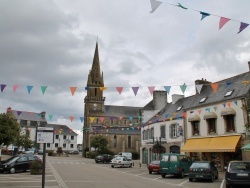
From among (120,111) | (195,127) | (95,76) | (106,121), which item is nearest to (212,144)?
(195,127)

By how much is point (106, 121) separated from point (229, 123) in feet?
214

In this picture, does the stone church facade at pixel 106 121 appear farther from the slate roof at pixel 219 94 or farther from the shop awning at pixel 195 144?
the shop awning at pixel 195 144

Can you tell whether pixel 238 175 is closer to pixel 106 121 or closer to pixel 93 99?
pixel 106 121

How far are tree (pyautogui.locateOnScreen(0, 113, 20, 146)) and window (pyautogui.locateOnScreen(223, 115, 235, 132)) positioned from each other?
22115 mm

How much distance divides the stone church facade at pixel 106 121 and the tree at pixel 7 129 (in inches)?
1787

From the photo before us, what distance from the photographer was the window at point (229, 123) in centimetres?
2586

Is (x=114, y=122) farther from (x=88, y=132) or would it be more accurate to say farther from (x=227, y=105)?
(x=227, y=105)

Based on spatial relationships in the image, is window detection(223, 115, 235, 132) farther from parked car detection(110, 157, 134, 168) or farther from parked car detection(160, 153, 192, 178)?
parked car detection(110, 157, 134, 168)

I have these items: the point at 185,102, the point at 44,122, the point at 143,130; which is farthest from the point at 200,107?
the point at 44,122

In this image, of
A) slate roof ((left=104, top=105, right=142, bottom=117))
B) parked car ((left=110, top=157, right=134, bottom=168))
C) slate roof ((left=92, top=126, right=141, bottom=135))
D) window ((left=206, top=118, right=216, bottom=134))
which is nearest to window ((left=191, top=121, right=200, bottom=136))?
window ((left=206, top=118, right=216, bottom=134))

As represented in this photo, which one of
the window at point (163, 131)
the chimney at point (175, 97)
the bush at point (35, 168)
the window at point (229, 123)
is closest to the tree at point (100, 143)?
the chimney at point (175, 97)

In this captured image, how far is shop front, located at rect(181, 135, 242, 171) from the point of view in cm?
2464

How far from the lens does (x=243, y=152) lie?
2425 cm

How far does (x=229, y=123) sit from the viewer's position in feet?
86.3
